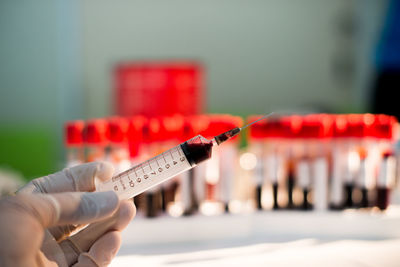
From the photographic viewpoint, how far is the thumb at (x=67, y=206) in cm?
47

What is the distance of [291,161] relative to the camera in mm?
972

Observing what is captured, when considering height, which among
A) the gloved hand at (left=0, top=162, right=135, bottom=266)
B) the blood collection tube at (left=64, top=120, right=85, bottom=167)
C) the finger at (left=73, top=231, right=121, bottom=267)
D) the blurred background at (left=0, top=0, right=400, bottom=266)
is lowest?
the finger at (left=73, top=231, right=121, bottom=267)

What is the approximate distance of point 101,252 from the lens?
0.58 meters

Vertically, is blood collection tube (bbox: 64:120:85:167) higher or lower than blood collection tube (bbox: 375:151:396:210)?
higher

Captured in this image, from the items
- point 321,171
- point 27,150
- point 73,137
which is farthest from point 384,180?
point 27,150

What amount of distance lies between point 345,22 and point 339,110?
57 centimetres

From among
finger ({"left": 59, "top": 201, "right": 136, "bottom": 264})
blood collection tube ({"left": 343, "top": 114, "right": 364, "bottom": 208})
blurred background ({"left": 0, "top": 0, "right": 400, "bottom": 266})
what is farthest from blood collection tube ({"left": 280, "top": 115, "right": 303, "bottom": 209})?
blurred background ({"left": 0, "top": 0, "right": 400, "bottom": 266})

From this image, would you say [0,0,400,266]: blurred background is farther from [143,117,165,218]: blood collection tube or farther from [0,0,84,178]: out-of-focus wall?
[143,117,165,218]: blood collection tube

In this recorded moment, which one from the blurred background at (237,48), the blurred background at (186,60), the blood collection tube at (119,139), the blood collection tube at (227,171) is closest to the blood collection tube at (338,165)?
the blood collection tube at (227,171)

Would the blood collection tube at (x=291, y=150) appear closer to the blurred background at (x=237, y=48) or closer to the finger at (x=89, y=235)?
the finger at (x=89, y=235)

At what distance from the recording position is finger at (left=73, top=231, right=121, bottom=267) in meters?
0.58

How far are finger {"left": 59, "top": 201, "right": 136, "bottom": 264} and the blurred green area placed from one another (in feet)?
5.17

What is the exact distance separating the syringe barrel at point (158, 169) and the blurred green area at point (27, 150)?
161 cm

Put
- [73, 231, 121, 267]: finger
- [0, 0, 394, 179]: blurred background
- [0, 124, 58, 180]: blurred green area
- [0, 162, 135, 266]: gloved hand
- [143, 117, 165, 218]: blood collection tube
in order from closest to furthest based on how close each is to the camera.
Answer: [0, 162, 135, 266]: gloved hand
[73, 231, 121, 267]: finger
[143, 117, 165, 218]: blood collection tube
[0, 124, 58, 180]: blurred green area
[0, 0, 394, 179]: blurred background
